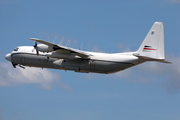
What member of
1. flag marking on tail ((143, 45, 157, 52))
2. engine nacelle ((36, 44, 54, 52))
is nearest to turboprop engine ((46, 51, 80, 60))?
engine nacelle ((36, 44, 54, 52))

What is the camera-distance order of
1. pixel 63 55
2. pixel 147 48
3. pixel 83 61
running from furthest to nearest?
pixel 83 61
pixel 63 55
pixel 147 48

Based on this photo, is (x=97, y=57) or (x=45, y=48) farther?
(x=97, y=57)

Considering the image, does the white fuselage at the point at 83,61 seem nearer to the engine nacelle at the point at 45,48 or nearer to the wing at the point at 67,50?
the wing at the point at 67,50

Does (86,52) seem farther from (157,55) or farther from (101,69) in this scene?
(157,55)

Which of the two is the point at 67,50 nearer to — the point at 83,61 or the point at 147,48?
the point at 83,61

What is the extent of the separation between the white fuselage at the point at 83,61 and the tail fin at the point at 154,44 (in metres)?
1.13

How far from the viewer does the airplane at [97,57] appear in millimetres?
46062

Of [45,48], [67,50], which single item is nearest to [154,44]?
[67,50]

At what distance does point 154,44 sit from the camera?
46.2m

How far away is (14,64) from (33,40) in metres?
8.56

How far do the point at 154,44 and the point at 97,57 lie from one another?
587 cm

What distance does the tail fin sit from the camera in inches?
1804

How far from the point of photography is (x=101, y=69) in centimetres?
4722

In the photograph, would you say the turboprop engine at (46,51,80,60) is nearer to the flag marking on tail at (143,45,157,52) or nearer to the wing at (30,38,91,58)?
the wing at (30,38,91,58)
